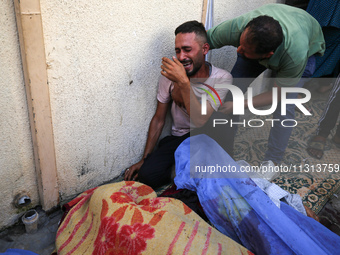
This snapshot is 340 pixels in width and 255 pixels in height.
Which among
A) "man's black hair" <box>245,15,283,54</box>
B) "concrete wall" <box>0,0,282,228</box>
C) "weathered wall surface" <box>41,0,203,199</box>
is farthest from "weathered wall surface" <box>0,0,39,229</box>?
"man's black hair" <box>245,15,283,54</box>

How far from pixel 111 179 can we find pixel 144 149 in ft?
1.23

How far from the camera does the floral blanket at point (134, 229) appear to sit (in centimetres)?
138

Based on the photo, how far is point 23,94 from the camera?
160 cm

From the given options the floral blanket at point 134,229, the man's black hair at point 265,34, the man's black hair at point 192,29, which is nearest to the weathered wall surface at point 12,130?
the floral blanket at point 134,229

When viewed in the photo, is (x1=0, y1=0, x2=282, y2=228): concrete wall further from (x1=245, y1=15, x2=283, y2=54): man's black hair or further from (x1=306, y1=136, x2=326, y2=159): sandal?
(x1=306, y1=136, x2=326, y2=159): sandal

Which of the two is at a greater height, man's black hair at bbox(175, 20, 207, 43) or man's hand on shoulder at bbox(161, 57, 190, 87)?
man's black hair at bbox(175, 20, 207, 43)

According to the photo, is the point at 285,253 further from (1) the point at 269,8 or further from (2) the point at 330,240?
(1) the point at 269,8

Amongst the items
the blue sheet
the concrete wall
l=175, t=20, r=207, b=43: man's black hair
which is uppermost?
l=175, t=20, r=207, b=43: man's black hair

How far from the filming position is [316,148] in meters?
2.94

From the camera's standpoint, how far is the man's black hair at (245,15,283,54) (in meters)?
1.84

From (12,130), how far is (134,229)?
2.92ft

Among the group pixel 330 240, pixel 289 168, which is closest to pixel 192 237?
pixel 330 240

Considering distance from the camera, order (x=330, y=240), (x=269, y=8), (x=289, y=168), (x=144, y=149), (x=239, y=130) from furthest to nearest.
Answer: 1. (x=239, y=130)
2. (x=289, y=168)
3. (x=144, y=149)
4. (x=269, y=8)
5. (x=330, y=240)

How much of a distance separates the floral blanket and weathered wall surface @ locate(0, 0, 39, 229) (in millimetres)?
363
